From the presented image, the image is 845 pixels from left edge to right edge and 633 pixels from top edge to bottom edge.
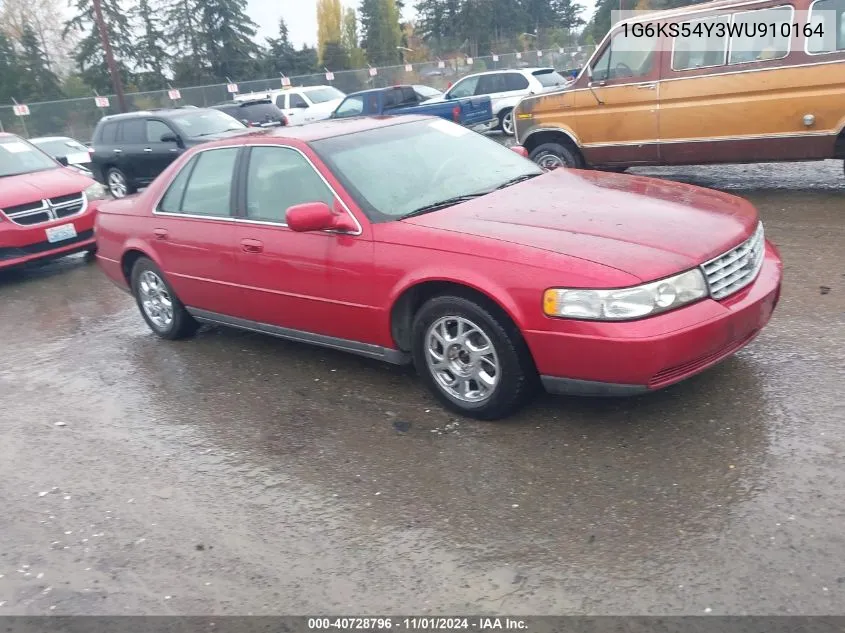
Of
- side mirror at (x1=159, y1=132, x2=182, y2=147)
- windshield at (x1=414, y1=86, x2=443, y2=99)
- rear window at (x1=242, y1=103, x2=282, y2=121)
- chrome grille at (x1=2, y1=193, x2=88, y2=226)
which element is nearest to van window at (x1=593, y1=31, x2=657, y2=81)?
chrome grille at (x1=2, y1=193, x2=88, y2=226)

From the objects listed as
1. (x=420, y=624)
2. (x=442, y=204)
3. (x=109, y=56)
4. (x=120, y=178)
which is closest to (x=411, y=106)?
(x=120, y=178)

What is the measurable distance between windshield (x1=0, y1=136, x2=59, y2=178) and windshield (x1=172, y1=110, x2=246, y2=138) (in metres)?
3.15

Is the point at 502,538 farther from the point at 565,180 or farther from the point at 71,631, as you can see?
the point at 565,180

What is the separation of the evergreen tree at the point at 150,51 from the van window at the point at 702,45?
45.8 m

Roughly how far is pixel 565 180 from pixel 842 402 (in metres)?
2.05

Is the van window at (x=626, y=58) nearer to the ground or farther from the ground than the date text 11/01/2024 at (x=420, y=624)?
farther from the ground

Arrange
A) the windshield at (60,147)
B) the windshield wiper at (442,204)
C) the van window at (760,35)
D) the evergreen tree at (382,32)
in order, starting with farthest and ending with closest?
the evergreen tree at (382,32) → the windshield at (60,147) → the van window at (760,35) → the windshield wiper at (442,204)

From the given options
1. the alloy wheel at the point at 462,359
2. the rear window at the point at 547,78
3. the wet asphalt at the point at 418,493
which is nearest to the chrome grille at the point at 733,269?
the wet asphalt at the point at 418,493

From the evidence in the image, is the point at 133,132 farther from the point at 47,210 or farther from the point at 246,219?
the point at 246,219

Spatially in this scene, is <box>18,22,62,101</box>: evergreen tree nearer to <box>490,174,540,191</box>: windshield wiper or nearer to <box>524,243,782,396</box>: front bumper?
<box>490,174,540,191</box>: windshield wiper

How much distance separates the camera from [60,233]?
8922mm

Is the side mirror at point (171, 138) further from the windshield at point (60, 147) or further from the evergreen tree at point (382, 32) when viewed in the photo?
the evergreen tree at point (382, 32)

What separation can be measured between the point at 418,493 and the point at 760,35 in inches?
261

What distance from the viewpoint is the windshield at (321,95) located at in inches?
952
